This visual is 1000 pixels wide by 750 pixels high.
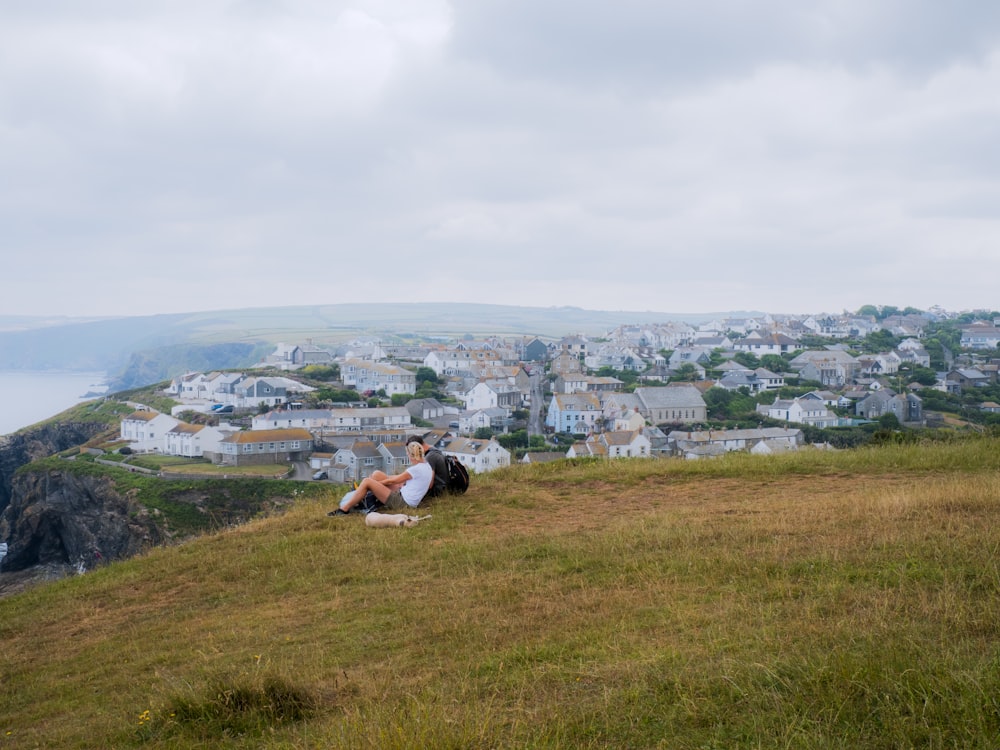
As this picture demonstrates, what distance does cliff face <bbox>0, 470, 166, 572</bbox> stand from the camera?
43562 mm

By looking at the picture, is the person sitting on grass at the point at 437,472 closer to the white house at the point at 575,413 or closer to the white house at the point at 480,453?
the white house at the point at 480,453

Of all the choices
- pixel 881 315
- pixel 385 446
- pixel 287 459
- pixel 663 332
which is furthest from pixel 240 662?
pixel 881 315

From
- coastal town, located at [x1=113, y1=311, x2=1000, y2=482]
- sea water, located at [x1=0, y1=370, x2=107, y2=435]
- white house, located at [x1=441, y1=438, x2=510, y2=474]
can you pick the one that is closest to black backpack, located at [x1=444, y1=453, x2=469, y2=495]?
coastal town, located at [x1=113, y1=311, x2=1000, y2=482]

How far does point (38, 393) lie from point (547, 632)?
6259 inches

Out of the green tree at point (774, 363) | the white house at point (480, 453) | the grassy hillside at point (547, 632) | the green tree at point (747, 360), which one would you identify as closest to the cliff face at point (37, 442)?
the white house at point (480, 453)

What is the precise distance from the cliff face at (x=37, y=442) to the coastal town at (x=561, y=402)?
25.5 feet

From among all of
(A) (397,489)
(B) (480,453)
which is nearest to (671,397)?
(B) (480,453)

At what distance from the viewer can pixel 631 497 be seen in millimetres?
10117

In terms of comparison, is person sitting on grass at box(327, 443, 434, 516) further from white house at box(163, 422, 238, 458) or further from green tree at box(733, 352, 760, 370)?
green tree at box(733, 352, 760, 370)

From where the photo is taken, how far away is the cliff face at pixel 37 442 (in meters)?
66.9

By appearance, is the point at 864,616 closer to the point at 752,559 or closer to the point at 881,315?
the point at 752,559

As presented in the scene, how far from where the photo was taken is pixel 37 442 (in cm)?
6812

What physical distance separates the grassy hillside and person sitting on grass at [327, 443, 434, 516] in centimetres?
45

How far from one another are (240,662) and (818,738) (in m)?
3.57
